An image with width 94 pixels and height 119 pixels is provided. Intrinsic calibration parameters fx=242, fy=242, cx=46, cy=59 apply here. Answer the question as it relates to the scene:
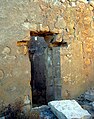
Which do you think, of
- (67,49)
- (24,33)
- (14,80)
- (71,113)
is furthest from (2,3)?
(71,113)

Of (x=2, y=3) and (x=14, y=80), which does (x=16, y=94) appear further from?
(x=2, y=3)

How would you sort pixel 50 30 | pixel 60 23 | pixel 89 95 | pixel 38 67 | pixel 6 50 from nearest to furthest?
pixel 6 50, pixel 50 30, pixel 60 23, pixel 89 95, pixel 38 67

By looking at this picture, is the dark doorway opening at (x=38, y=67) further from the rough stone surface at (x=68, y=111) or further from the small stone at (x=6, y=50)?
the small stone at (x=6, y=50)

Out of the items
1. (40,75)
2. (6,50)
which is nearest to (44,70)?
(40,75)

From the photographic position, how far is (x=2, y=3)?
3809 millimetres

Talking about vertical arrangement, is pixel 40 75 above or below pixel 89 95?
above

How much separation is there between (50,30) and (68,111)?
5.24 ft

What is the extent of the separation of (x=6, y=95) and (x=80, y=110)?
1180 mm

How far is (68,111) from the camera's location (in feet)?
11.4

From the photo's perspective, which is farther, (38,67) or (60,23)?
(38,67)

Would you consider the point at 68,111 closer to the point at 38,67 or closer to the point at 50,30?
the point at 50,30

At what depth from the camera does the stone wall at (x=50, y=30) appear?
3844 millimetres

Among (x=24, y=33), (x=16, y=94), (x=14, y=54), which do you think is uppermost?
(x=24, y=33)

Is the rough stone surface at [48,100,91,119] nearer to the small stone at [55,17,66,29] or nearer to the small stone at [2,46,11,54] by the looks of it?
the small stone at [2,46,11,54]
